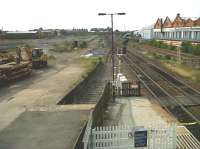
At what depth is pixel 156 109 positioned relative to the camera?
19.5 meters

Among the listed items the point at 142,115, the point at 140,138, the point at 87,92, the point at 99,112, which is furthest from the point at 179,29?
the point at 140,138

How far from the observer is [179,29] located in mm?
77750

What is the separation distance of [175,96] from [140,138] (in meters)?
13.1

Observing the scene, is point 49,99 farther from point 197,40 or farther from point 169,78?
point 197,40

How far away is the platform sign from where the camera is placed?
11.2 metres

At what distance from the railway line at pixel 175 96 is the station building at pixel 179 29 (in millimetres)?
31934

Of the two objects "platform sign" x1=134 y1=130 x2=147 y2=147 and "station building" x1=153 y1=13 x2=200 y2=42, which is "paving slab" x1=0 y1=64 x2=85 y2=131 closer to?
"platform sign" x1=134 y1=130 x2=147 y2=147

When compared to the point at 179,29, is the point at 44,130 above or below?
below

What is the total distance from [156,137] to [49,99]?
9.82 m

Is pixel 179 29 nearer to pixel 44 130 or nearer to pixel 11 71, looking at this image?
pixel 11 71

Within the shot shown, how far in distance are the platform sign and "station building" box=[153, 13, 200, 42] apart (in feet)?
172

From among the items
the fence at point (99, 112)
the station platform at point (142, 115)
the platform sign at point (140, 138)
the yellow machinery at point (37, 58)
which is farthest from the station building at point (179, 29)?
the platform sign at point (140, 138)

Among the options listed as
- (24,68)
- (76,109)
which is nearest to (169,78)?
(24,68)

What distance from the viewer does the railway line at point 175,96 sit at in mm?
17925
